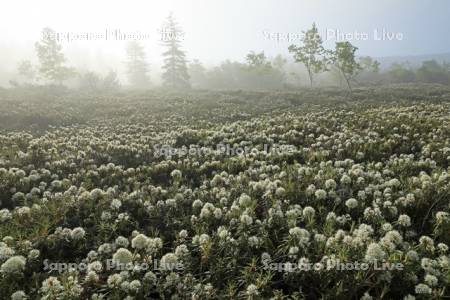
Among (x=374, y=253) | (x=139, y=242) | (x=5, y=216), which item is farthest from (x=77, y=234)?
(x=374, y=253)

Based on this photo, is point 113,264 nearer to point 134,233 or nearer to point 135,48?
point 134,233

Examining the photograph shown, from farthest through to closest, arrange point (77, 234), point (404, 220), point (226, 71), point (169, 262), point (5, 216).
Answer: point (226, 71)
point (5, 216)
point (77, 234)
point (404, 220)
point (169, 262)

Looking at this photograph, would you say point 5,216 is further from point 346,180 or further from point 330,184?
point 346,180

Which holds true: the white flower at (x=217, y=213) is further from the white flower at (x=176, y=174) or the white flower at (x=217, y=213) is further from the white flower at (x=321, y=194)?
the white flower at (x=176, y=174)

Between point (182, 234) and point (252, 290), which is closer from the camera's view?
point (252, 290)

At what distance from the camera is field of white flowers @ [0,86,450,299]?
5895mm

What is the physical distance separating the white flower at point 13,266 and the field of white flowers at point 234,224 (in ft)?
0.06

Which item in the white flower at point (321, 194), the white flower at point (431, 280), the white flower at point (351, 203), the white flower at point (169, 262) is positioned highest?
the white flower at point (321, 194)

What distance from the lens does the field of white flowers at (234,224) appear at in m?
5.89

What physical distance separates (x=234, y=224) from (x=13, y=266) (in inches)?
152

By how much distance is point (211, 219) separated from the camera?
27.1ft

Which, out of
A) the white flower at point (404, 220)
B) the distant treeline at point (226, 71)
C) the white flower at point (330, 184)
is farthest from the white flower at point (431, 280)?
the distant treeline at point (226, 71)

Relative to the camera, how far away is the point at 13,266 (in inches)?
241

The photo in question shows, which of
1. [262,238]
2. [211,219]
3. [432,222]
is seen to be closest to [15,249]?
[211,219]
